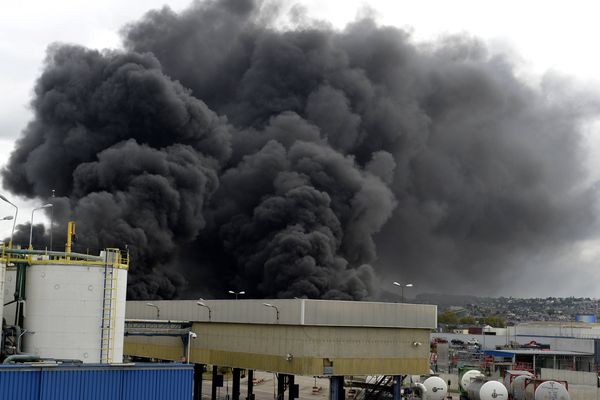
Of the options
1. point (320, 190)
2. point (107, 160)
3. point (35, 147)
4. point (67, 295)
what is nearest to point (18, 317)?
point (67, 295)

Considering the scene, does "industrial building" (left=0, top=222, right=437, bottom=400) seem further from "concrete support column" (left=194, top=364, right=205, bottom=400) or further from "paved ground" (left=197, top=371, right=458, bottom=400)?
"paved ground" (left=197, top=371, right=458, bottom=400)

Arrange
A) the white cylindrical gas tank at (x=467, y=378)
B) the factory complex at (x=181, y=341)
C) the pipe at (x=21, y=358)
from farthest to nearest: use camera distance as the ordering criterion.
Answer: the white cylindrical gas tank at (x=467, y=378) < the pipe at (x=21, y=358) < the factory complex at (x=181, y=341)

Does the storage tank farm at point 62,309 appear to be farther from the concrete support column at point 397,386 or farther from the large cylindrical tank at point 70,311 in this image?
the concrete support column at point 397,386

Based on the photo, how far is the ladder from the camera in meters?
23.2

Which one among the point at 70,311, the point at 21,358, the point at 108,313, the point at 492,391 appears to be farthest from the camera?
the point at 492,391

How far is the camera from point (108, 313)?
922 inches

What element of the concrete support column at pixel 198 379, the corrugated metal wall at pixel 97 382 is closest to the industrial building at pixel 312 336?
the concrete support column at pixel 198 379

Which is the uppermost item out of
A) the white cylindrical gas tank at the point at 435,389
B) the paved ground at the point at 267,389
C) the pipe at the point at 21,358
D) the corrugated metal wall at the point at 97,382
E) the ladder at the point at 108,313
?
the ladder at the point at 108,313

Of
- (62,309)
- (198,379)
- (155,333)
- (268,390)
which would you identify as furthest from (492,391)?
(62,309)

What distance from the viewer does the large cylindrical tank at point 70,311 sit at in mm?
22906

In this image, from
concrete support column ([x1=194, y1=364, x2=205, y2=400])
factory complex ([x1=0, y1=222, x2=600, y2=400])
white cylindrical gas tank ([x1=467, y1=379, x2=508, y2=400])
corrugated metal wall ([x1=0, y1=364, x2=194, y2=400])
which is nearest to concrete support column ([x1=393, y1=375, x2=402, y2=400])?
factory complex ([x1=0, y1=222, x2=600, y2=400])

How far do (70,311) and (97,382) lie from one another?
3981 millimetres

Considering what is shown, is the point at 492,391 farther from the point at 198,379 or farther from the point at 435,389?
the point at 198,379

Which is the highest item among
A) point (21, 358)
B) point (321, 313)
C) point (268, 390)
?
point (321, 313)
